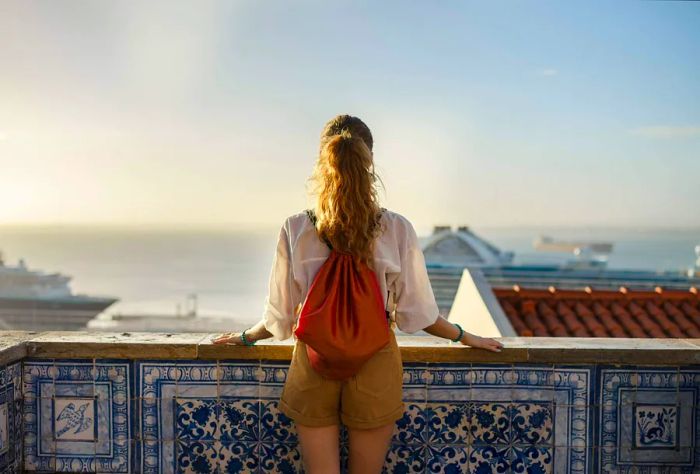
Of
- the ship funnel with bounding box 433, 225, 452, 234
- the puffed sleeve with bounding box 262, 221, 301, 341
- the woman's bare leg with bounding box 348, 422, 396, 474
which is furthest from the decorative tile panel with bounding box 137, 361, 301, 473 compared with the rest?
the ship funnel with bounding box 433, 225, 452, 234

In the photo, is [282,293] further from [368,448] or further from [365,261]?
[368,448]

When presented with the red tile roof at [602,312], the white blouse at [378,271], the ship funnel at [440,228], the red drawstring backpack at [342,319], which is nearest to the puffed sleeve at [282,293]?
the white blouse at [378,271]

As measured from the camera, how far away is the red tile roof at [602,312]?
792 cm

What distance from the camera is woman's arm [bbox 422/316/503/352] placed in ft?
8.22

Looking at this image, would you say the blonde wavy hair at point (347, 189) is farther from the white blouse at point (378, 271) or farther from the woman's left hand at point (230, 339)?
the woman's left hand at point (230, 339)

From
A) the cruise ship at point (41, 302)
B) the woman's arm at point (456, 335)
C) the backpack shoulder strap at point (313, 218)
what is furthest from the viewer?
the cruise ship at point (41, 302)

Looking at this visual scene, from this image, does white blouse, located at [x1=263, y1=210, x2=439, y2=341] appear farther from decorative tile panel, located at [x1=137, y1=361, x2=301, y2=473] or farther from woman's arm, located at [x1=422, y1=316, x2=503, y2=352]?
decorative tile panel, located at [x1=137, y1=361, x2=301, y2=473]

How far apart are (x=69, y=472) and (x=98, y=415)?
10.4 inches

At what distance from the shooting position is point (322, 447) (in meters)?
2.24

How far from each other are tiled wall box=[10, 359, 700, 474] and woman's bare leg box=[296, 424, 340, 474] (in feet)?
1.74

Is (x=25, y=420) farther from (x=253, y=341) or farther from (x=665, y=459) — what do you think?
(x=665, y=459)

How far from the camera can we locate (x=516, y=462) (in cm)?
277

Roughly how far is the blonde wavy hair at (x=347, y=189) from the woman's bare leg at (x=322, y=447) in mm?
566

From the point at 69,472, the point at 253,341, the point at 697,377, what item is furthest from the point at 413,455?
the point at 69,472
